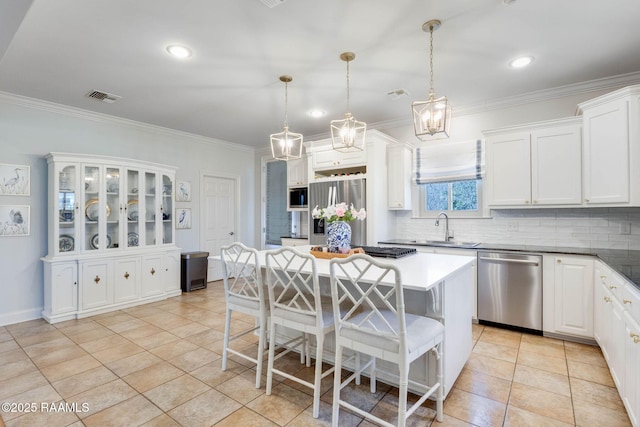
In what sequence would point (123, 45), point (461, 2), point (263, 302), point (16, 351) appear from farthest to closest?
point (16, 351), point (123, 45), point (263, 302), point (461, 2)

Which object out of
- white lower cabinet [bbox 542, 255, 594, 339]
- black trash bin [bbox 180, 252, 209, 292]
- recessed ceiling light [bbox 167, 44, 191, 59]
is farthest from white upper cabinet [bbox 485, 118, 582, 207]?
black trash bin [bbox 180, 252, 209, 292]

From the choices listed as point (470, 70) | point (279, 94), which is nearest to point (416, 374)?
point (470, 70)

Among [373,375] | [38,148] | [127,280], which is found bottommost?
[373,375]

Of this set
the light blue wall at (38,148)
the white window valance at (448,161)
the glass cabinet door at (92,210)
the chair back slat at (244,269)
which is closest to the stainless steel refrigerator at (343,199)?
the white window valance at (448,161)

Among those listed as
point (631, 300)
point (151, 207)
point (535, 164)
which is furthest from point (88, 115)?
point (631, 300)

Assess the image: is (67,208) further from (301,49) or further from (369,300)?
(369,300)

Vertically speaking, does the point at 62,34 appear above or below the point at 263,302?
above

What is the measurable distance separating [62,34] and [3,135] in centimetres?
215

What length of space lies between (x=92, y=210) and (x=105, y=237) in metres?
0.39

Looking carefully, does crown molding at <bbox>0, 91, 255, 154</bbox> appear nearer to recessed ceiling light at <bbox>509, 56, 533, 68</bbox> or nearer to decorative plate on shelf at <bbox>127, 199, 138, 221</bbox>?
decorative plate on shelf at <bbox>127, 199, 138, 221</bbox>

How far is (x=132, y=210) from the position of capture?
459 cm

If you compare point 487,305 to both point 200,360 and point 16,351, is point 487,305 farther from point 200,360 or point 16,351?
point 16,351

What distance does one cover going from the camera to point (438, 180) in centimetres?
436

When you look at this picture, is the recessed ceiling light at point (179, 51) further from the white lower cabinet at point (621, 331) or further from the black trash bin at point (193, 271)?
the white lower cabinet at point (621, 331)
